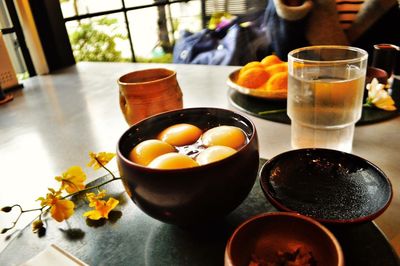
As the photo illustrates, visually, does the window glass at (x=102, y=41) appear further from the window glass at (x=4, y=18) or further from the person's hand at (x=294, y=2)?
the person's hand at (x=294, y=2)

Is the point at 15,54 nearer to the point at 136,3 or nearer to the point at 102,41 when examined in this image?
the point at 136,3

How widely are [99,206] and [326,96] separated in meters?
Result: 0.40

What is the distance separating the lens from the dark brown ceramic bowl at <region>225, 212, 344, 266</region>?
1.04 feet

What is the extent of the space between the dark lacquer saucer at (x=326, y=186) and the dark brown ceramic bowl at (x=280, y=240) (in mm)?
40

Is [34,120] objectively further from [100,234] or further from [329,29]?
[329,29]

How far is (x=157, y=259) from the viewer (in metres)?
0.38

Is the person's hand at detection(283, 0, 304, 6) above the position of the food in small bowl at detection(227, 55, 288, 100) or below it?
above

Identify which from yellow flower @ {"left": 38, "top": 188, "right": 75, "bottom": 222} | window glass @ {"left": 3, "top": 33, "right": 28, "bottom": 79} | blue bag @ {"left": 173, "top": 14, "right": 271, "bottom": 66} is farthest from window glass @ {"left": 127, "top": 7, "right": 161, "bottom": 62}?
yellow flower @ {"left": 38, "top": 188, "right": 75, "bottom": 222}

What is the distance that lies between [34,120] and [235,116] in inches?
26.3

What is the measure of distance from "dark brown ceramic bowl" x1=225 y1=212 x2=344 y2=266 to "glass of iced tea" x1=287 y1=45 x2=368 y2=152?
0.29 meters

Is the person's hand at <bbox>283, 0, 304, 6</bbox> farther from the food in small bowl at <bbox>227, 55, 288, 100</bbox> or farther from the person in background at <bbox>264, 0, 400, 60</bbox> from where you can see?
the food in small bowl at <bbox>227, 55, 288, 100</bbox>

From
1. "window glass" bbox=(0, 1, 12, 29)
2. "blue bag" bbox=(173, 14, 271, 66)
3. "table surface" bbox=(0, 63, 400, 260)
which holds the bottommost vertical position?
"blue bag" bbox=(173, 14, 271, 66)

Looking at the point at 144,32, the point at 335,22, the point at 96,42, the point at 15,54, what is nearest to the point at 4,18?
the point at 15,54

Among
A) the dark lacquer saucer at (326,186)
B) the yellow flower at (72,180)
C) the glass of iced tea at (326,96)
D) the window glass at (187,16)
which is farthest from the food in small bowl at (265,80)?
the window glass at (187,16)
